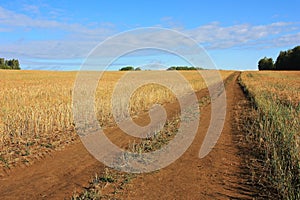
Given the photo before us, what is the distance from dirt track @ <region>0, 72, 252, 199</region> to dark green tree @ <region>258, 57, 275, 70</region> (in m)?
129

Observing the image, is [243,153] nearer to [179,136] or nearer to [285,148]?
[285,148]

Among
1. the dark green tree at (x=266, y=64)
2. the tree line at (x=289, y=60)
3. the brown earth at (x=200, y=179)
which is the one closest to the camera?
the brown earth at (x=200, y=179)

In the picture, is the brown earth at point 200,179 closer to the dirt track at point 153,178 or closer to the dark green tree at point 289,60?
the dirt track at point 153,178

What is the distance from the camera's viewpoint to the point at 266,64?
5330 inches

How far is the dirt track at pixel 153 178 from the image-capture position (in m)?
5.43

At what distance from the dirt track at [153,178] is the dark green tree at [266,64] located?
423 ft

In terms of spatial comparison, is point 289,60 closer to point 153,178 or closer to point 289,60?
point 289,60

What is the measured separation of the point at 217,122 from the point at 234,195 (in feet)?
23.1

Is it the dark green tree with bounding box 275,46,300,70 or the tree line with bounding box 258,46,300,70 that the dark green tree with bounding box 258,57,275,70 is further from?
the dark green tree with bounding box 275,46,300,70

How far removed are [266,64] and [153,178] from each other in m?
140

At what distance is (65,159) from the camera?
7.54 meters

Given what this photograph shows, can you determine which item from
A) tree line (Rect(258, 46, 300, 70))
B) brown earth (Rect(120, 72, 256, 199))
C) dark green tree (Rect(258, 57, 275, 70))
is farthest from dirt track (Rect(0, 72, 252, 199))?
dark green tree (Rect(258, 57, 275, 70))

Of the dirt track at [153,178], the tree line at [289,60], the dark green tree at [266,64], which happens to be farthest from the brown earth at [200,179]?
the dark green tree at [266,64]

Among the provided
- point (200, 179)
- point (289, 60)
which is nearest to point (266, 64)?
point (289, 60)
